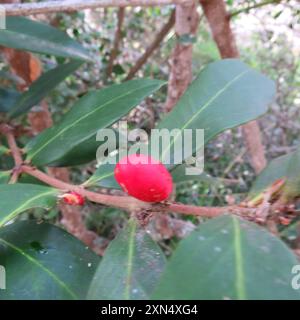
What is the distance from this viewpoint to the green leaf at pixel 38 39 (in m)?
0.88

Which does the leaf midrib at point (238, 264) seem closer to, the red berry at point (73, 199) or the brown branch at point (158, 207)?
the brown branch at point (158, 207)

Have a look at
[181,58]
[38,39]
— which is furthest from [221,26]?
[38,39]

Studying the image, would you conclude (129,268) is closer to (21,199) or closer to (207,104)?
(21,199)

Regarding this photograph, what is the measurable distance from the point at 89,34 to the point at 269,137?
3.67 feet

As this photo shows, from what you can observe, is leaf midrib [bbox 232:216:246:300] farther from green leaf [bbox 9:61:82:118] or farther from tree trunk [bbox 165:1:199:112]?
tree trunk [bbox 165:1:199:112]

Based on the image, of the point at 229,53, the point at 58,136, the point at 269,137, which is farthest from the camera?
the point at 269,137

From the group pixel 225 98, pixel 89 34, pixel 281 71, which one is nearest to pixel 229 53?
pixel 225 98

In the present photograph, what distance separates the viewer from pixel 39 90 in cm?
96

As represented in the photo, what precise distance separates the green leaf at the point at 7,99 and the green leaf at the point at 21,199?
48cm

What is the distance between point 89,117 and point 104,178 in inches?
4.4

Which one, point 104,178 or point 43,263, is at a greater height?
point 104,178

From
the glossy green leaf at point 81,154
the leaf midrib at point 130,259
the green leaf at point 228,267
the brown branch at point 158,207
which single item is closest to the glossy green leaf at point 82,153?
the glossy green leaf at point 81,154

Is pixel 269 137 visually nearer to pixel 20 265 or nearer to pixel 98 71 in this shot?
pixel 98 71
